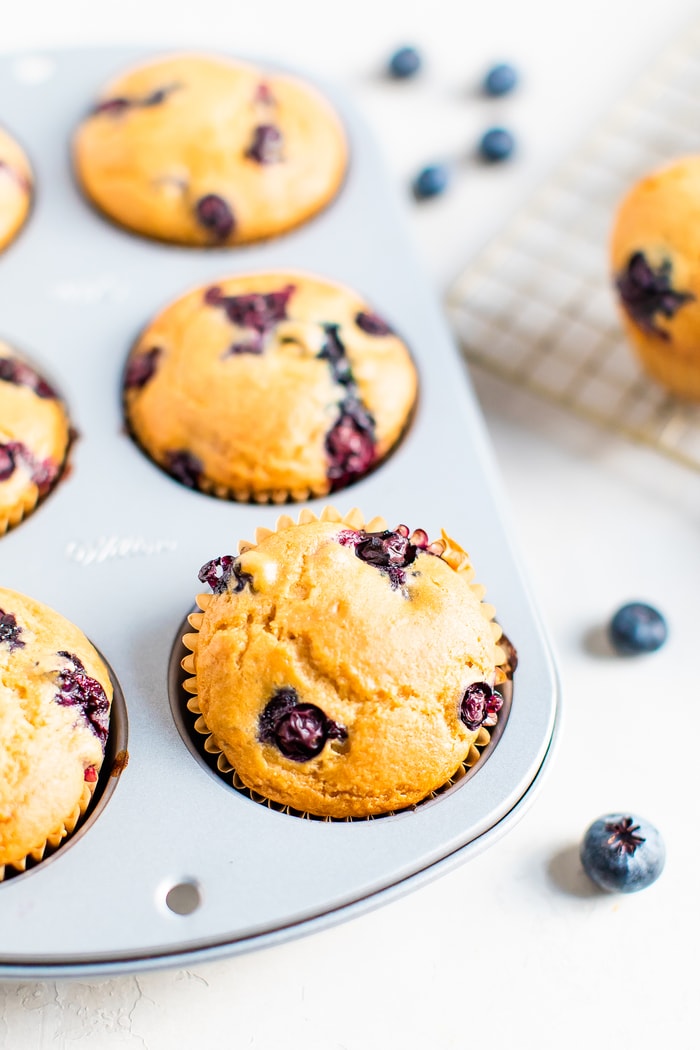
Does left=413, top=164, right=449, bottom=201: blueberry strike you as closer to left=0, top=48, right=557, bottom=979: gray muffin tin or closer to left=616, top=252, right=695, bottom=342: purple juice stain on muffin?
left=0, top=48, right=557, bottom=979: gray muffin tin

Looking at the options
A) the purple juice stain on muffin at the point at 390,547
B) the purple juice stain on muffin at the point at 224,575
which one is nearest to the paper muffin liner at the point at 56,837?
the purple juice stain on muffin at the point at 224,575

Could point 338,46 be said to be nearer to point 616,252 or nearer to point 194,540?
point 616,252

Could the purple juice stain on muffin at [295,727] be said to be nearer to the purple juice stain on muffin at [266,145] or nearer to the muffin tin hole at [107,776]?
the muffin tin hole at [107,776]

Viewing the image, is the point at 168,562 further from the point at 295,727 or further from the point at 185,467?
the point at 295,727

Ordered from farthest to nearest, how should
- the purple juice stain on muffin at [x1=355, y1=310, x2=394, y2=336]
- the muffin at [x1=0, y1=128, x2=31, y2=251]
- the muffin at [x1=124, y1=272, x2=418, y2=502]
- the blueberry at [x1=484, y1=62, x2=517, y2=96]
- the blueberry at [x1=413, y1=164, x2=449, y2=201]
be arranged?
the blueberry at [x1=484, y1=62, x2=517, y2=96] → the blueberry at [x1=413, y1=164, x2=449, y2=201] → the muffin at [x1=0, y1=128, x2=31, y2=251] → the purple juice stain on muffin at [x1=355, y1=310, x2=394, y2=336] → the muffin at [x1=124, y1=272, x2=418, y2=502]

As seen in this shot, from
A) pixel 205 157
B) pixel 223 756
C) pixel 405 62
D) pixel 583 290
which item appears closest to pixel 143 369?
pixel 205 157

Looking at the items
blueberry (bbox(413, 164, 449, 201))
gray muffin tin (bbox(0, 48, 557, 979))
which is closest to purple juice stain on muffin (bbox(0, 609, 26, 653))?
gray muffin tin (bbox(0, 48, 557, 979))
